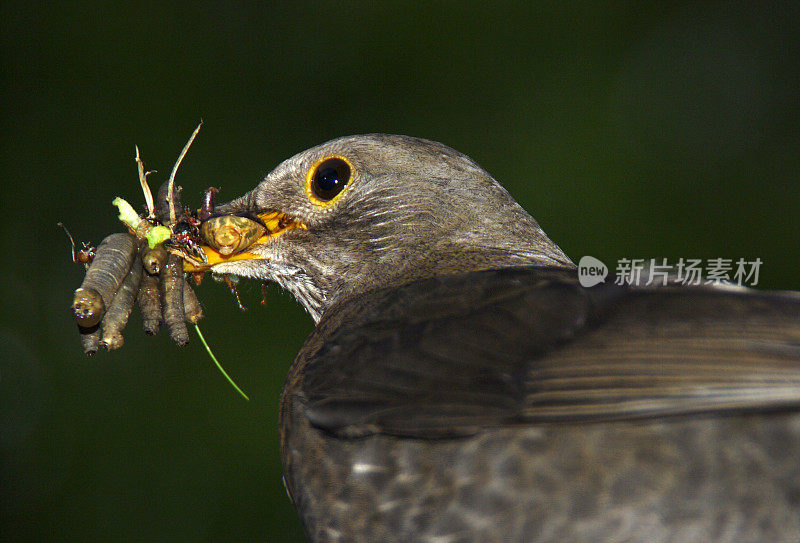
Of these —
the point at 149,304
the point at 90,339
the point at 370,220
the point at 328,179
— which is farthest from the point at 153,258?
the point at 370,220

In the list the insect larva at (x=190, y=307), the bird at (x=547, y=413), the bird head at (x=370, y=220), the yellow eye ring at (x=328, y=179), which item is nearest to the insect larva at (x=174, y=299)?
the insect larva at (x=190, y=307)

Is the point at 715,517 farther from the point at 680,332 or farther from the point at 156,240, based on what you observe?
the point at 156,240

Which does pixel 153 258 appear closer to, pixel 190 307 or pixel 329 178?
pixel 190 307

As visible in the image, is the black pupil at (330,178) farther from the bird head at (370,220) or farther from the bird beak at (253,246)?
the bird beak at (253,246)

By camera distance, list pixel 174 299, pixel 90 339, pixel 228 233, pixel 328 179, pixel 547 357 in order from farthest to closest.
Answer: pixel 328 179
pixel 228 233
pixel 174 299
pixel 90 339
pixel 547 357

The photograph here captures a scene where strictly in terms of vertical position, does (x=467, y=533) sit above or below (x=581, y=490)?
below

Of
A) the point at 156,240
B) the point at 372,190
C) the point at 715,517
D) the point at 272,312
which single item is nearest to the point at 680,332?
the point at 715,517
